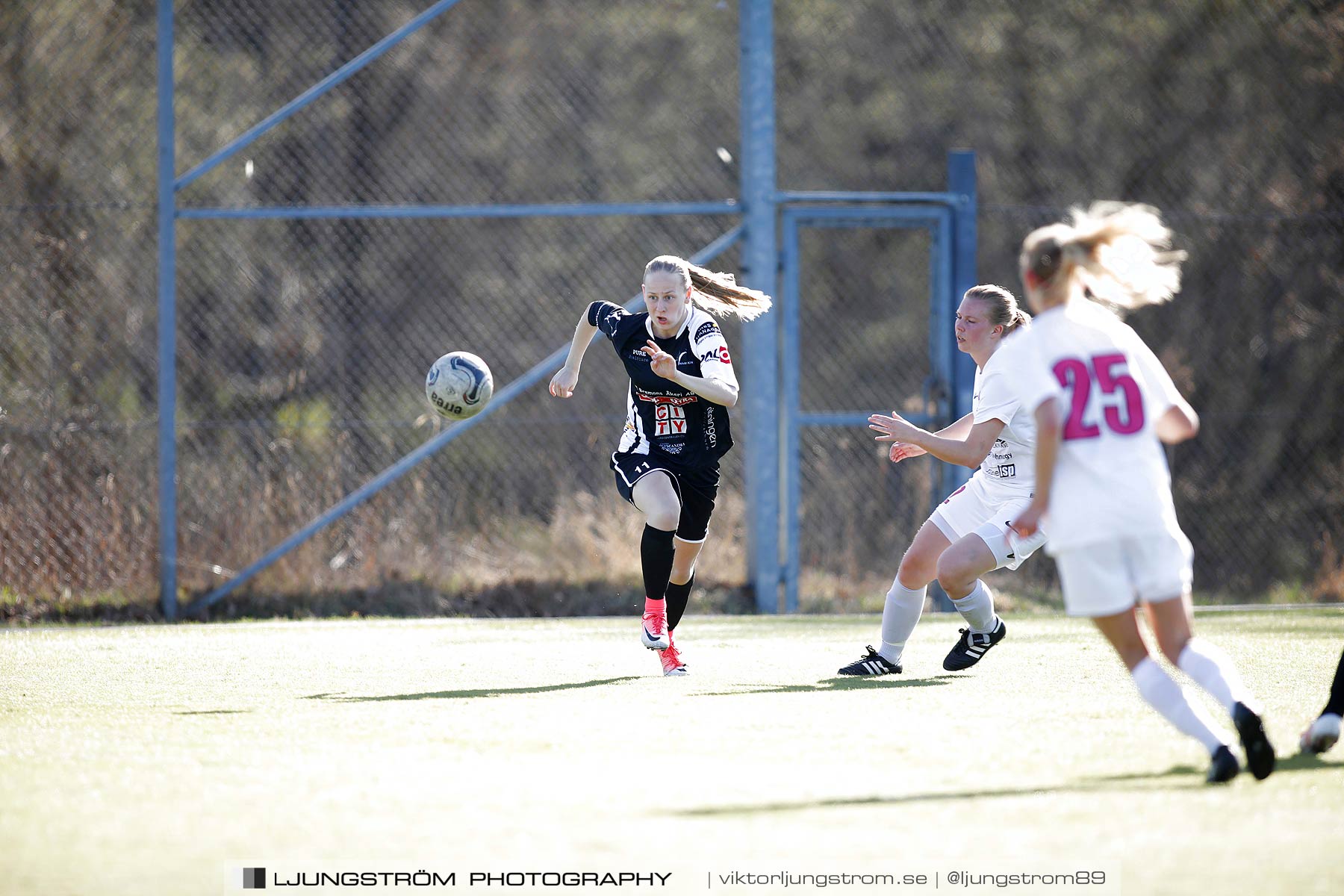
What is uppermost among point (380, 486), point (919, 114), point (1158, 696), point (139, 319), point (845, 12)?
point (845, 12)

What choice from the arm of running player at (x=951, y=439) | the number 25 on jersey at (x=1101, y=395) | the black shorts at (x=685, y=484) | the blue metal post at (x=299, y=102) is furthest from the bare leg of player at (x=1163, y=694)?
the blue metal post at (x=299, y=102)

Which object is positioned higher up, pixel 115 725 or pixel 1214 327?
pixel 1214 327

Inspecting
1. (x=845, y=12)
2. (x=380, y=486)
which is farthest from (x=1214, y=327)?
(x=380, y=486)

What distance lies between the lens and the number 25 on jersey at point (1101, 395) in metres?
3.72

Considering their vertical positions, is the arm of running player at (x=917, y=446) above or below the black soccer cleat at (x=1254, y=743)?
above

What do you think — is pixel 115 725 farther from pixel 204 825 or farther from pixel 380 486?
pixel 380 486

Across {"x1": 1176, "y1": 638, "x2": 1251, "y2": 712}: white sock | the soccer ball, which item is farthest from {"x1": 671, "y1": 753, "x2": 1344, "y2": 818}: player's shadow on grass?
the soccer ball

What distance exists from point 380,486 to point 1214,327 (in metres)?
7.29

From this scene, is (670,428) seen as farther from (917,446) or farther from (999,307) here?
(999,307)

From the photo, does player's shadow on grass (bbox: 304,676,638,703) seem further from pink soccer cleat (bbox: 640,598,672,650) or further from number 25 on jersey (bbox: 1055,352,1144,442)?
number 25 on jersey (bbox: 1055,352,1144,442)

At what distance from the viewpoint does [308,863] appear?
2904 millimetres

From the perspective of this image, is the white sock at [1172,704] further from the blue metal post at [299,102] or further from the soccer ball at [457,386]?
the blue metal post at [299,102]

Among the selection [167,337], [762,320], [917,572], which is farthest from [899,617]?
[167,337]

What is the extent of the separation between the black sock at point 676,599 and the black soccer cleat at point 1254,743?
10.2 feet
